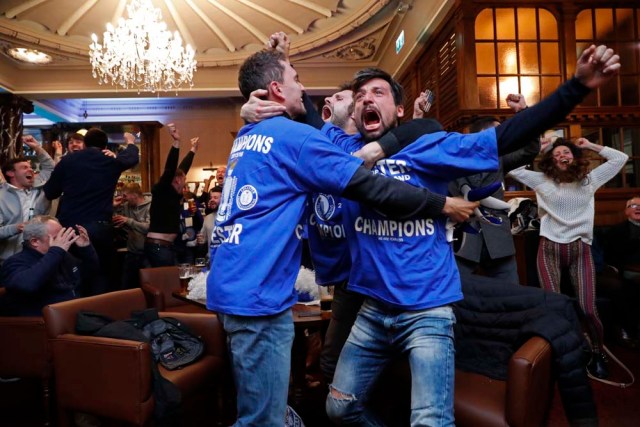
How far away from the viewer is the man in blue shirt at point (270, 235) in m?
1.27

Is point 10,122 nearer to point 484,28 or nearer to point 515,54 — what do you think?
point 484,28

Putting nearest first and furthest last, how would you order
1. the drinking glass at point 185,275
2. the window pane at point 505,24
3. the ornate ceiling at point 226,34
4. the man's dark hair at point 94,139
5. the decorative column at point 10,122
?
the drinking glass at point 185,275 → the man's dark hair at point 94,139 → the window pane at point 505,24 → the ornate ceiling at point 226,34 → the decorative column at point 10,122

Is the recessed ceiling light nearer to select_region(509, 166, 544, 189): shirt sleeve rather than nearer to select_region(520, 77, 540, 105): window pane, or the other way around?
select_region(520, 77, 540, 105): window pane

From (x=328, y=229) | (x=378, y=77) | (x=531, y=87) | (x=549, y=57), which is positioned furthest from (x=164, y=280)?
(x=549, y=57)

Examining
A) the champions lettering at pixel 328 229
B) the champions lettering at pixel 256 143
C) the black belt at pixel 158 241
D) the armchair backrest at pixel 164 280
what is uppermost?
the champions lettering at pixel 256 143

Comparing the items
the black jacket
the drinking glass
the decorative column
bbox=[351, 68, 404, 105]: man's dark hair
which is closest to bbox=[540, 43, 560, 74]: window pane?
the black jacket

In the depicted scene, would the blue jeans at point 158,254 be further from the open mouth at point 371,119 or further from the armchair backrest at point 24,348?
the open mouth at point 371,119

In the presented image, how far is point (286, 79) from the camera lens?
149cm

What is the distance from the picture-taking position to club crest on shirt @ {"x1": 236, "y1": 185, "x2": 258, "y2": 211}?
1.32 meters

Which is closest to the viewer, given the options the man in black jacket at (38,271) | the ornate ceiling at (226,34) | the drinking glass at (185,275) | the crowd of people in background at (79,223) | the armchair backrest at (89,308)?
the armchair backrest at (89,308)

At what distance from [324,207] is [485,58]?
12.3 ft

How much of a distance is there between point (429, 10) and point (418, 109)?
3654mm

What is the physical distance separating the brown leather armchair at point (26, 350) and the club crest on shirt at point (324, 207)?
1.80m

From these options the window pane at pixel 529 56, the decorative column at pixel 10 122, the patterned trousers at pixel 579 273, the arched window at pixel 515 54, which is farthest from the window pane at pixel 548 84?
the decorative column at pixel 10 122
